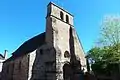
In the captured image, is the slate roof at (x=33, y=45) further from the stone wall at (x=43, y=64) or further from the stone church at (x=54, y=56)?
the stone wall at (x=43, y=64)

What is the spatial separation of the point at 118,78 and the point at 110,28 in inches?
279

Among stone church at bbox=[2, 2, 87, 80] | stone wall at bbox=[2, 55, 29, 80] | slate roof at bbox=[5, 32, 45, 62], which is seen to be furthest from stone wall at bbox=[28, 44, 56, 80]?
slate roof at bbox=[5, 32, 45, 62]

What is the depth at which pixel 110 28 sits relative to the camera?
1666 centimetres

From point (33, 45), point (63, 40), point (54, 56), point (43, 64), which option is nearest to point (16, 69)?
point (33, 45)

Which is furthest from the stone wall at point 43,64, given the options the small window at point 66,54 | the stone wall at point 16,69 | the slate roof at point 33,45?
the small window at point 66,54

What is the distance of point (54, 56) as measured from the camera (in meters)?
17.6

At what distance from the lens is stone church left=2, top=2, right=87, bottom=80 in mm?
17594

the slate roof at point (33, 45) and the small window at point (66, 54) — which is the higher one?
the slate roof at point (33, 45)

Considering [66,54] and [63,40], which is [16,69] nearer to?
[66,54]

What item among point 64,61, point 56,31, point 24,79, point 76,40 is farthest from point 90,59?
point 24,79

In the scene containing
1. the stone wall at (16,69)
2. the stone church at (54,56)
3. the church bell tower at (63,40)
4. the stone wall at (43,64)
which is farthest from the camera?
the church bell tower at (63,40)

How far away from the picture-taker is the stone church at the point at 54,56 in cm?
1759

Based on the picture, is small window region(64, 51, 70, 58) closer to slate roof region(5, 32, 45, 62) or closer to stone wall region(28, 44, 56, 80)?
stone wall region(28, 44, 56, 80)

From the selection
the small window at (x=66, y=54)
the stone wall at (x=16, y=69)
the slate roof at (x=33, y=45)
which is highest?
the slate roof at (x=33, y=45)
